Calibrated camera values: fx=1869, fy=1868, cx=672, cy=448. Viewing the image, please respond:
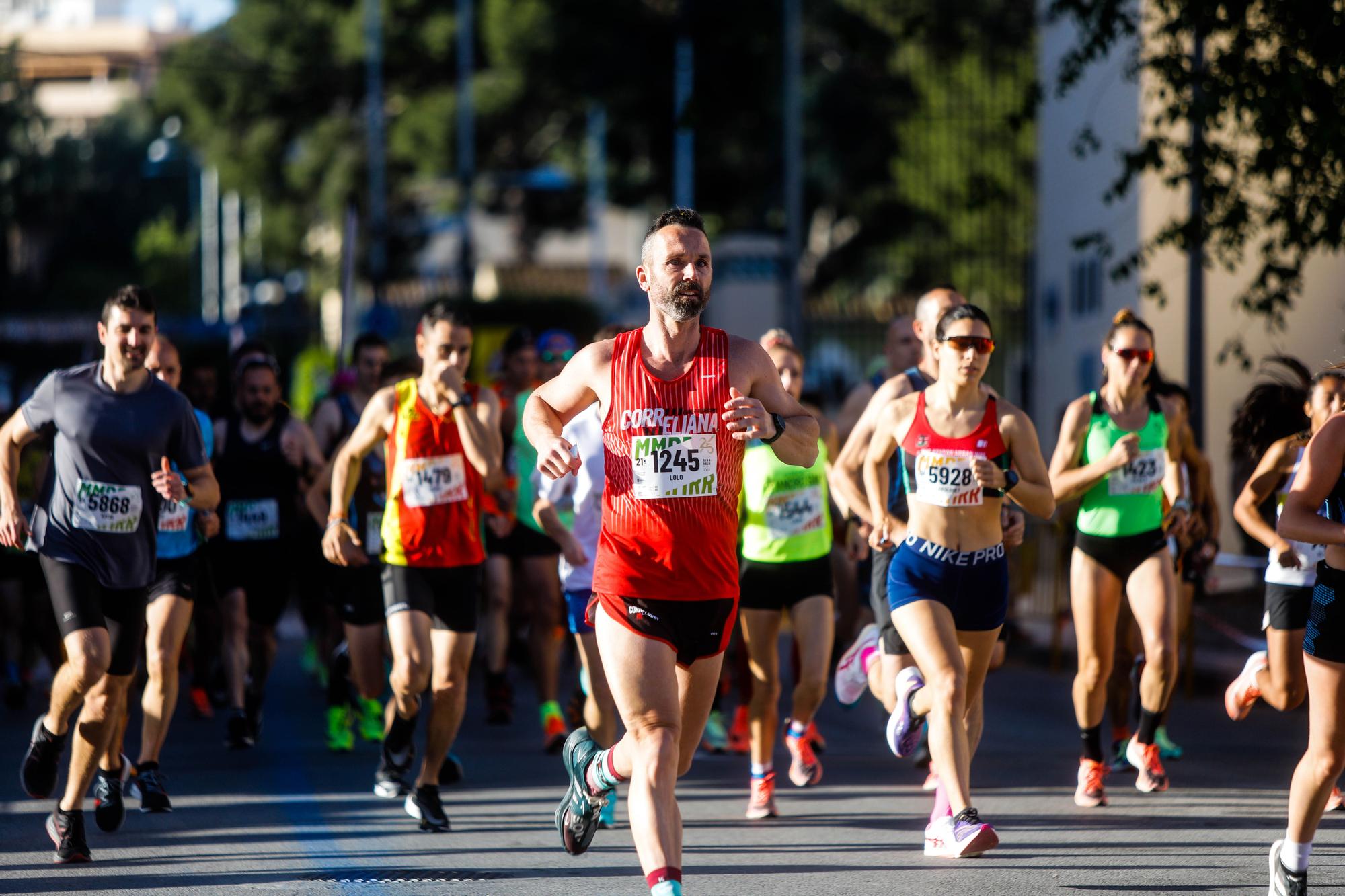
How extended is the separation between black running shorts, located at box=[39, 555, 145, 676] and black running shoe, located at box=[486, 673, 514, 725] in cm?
401

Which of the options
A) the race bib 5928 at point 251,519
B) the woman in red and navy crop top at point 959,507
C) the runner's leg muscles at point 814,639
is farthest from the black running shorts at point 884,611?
the race bib 5928 at point 251,519

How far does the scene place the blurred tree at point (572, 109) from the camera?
40.2m

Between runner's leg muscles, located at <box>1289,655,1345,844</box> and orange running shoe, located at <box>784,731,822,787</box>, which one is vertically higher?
runner's leg muscles, located at <box>1289,655,1345,844</box>

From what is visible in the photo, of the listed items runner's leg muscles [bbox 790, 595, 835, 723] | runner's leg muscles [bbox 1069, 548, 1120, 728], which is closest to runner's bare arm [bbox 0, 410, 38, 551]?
runner's leg muscles [bbox 790, 595, 835, 723]

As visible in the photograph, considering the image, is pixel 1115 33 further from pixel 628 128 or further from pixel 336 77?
pixel 336 77

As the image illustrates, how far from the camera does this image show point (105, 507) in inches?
285

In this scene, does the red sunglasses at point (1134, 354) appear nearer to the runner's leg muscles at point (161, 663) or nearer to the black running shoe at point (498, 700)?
the runner's leg muscles at point (161, 663)

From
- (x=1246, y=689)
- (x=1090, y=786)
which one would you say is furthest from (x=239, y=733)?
(x=1246, y=689)

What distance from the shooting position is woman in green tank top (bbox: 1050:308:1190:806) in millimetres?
8375

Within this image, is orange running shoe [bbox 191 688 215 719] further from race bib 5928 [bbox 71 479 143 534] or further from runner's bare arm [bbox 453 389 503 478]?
race bib 5928 [bbox 71 479 143 534]

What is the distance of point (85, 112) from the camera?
12456 cm

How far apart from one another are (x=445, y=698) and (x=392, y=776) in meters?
0.99

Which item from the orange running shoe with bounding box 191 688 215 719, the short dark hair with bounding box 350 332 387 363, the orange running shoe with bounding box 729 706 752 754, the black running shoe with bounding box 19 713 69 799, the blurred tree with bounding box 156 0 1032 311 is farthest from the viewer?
the blurred tree with bounding box 156 0 1032 311

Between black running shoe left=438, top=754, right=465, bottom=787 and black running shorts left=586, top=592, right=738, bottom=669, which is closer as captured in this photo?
black running shorts left=586, top=592, right=738, bottom=669
